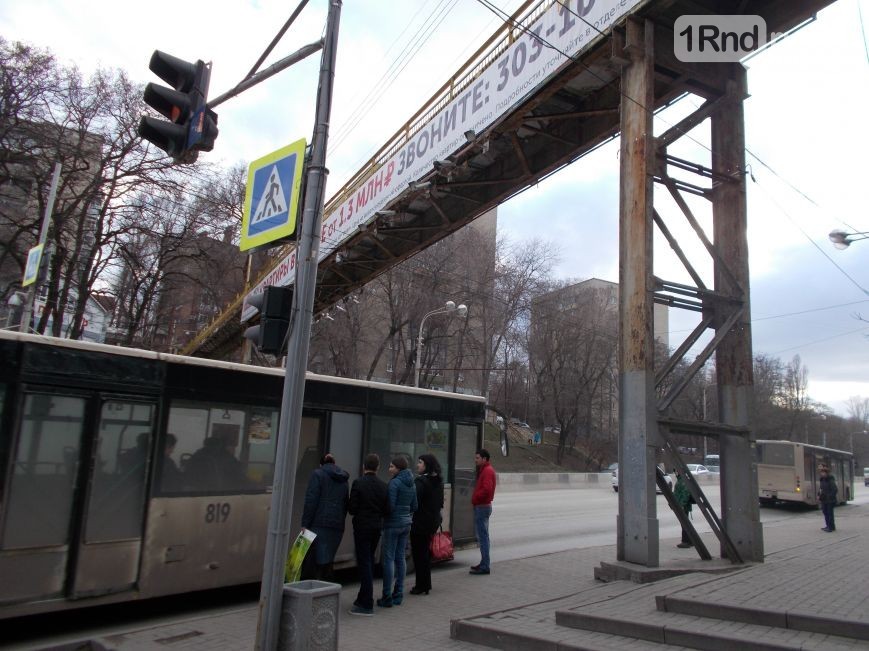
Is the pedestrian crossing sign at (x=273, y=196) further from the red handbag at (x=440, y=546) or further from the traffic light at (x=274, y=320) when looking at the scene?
the red handbag at (x=440, y=546)

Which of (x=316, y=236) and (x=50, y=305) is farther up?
(x=50, y=305)

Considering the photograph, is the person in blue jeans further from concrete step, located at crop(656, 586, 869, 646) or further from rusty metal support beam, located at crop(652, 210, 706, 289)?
rusty metal support beam, located at crop(652, 210, 706, 289)

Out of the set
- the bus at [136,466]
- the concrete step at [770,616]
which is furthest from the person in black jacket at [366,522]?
the concrete step at [770,616]

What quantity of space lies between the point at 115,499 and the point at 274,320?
286cm

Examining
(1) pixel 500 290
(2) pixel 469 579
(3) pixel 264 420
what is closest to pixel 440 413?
(2) pixel 469 579

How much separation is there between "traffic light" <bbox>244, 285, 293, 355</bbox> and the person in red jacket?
4.86 metres

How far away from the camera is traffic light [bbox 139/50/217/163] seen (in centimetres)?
602

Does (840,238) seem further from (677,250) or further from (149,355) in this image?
(149,355)

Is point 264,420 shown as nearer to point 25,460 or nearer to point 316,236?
point 25,460

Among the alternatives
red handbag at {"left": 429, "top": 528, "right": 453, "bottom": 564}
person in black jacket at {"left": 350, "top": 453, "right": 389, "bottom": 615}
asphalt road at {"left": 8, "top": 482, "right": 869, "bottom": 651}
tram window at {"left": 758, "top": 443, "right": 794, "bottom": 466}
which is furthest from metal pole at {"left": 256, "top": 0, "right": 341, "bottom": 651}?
tram window at {"left": 758, "top": 443, "right": 794, "bottom": 466}

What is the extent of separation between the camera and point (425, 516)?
7938mm

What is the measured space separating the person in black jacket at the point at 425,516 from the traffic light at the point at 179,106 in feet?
15.0

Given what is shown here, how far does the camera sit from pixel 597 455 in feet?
176

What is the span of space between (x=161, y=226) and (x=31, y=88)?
619 cm
